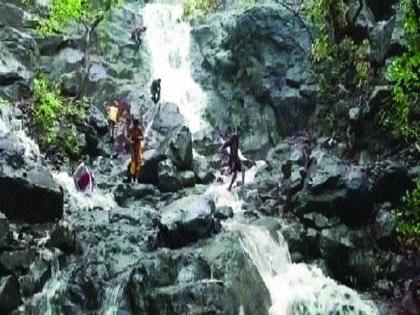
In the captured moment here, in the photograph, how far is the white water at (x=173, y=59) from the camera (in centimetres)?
2678

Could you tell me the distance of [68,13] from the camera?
2209cm

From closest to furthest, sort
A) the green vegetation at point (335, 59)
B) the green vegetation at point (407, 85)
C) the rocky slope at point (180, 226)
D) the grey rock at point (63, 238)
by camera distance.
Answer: the rocky slope at point (180, 226) → the green vegetation at point (407, 85) → the grey rock at point (63, 238) → the green vegetation at point (335, 59)

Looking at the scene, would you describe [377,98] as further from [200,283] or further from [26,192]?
[26,192]

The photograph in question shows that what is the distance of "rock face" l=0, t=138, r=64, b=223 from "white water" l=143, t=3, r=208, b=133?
12528 mm

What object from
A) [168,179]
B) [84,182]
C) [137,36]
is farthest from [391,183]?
[137,36]

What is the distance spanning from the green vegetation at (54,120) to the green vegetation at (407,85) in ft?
35.0

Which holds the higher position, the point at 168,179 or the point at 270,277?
the point at 168,179

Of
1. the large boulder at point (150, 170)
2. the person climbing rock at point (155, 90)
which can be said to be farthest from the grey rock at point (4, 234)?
the person climbing rock at point (155, 90)

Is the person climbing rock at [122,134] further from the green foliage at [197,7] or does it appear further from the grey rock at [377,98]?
the green foliage at [197,7]

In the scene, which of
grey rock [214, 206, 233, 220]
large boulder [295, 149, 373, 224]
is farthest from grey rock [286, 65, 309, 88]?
grey rock [214, 206, 233, 220]

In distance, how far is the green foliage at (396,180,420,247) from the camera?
12070 millimetres

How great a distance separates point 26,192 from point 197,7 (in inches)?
783

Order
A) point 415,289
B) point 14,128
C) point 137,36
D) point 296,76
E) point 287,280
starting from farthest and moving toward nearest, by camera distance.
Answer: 1. point 137,36
2. point 296,76
3. point 14,128
4. point 287,280
5. point 415,289

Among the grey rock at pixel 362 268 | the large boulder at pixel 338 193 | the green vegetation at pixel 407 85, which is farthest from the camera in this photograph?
the large boulder at pixel 338 193
